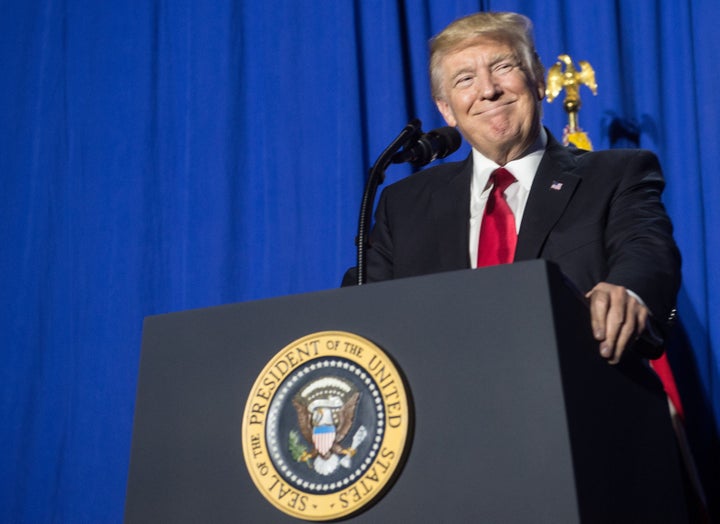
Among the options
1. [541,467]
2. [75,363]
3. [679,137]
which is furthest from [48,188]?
[541,467]

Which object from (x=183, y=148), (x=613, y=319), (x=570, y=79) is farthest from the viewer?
(x=183, y=148)

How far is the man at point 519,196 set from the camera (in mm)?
1396

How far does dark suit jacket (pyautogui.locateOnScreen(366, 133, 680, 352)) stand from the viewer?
144 cm

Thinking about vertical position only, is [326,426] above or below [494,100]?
below

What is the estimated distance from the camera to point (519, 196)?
66.0 inches

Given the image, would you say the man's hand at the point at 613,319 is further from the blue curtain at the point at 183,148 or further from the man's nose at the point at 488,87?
the blue curtain at the point at 183,148

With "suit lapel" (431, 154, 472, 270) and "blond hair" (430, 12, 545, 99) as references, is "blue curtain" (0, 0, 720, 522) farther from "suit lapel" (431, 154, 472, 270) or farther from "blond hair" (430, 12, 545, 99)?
"suit lapel" (431, 154, 472, 270)

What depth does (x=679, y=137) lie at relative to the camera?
2279 mm

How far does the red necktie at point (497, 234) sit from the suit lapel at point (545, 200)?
4 centimetres

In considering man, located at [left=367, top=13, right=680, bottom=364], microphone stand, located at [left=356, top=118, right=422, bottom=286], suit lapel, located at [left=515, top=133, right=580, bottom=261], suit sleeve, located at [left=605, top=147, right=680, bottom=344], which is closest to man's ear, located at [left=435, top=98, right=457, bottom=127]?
man, located at [left=367, top=13, right=680, bottom=364]

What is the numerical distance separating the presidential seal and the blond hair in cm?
100

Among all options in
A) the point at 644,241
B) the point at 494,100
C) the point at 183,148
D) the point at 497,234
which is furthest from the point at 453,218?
the point at 183,148

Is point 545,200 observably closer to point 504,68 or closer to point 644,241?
point 644,241

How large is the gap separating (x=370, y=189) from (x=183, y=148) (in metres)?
1.81
